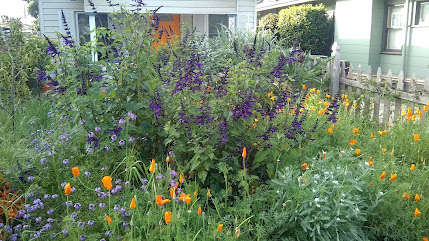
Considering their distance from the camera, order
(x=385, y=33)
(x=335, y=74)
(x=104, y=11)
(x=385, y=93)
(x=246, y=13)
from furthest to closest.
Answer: (x=246, y=13)
(x=385, y=33)
(x=104, y=11)
(x=335, y=74)
(x=385, y=93)

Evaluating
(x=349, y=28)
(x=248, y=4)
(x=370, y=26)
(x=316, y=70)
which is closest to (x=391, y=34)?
(x=370, y=26)

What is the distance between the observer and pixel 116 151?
10.3 feet

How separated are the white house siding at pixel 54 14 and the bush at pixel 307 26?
22.3 feet

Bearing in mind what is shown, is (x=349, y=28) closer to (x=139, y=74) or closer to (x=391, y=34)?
(x=391, y=34)

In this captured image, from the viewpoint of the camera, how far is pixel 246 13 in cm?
1138

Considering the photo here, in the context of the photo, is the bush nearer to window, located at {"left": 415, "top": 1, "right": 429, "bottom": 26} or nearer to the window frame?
the window frame

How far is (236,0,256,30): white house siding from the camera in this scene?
36.9 feet

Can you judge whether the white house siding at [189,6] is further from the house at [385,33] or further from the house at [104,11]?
the house at [385,33]

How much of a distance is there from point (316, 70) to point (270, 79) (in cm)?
391

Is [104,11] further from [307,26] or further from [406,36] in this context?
[406,36]

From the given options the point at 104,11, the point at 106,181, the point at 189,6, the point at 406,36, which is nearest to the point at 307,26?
the point at 406,36

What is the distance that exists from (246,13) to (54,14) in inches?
217

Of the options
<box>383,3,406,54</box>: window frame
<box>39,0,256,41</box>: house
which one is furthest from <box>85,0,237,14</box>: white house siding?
<box>383,3,406,54</box>: window frame

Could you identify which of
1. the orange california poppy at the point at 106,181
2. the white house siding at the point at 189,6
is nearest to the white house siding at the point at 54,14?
the white house siding at the point at 189,6
